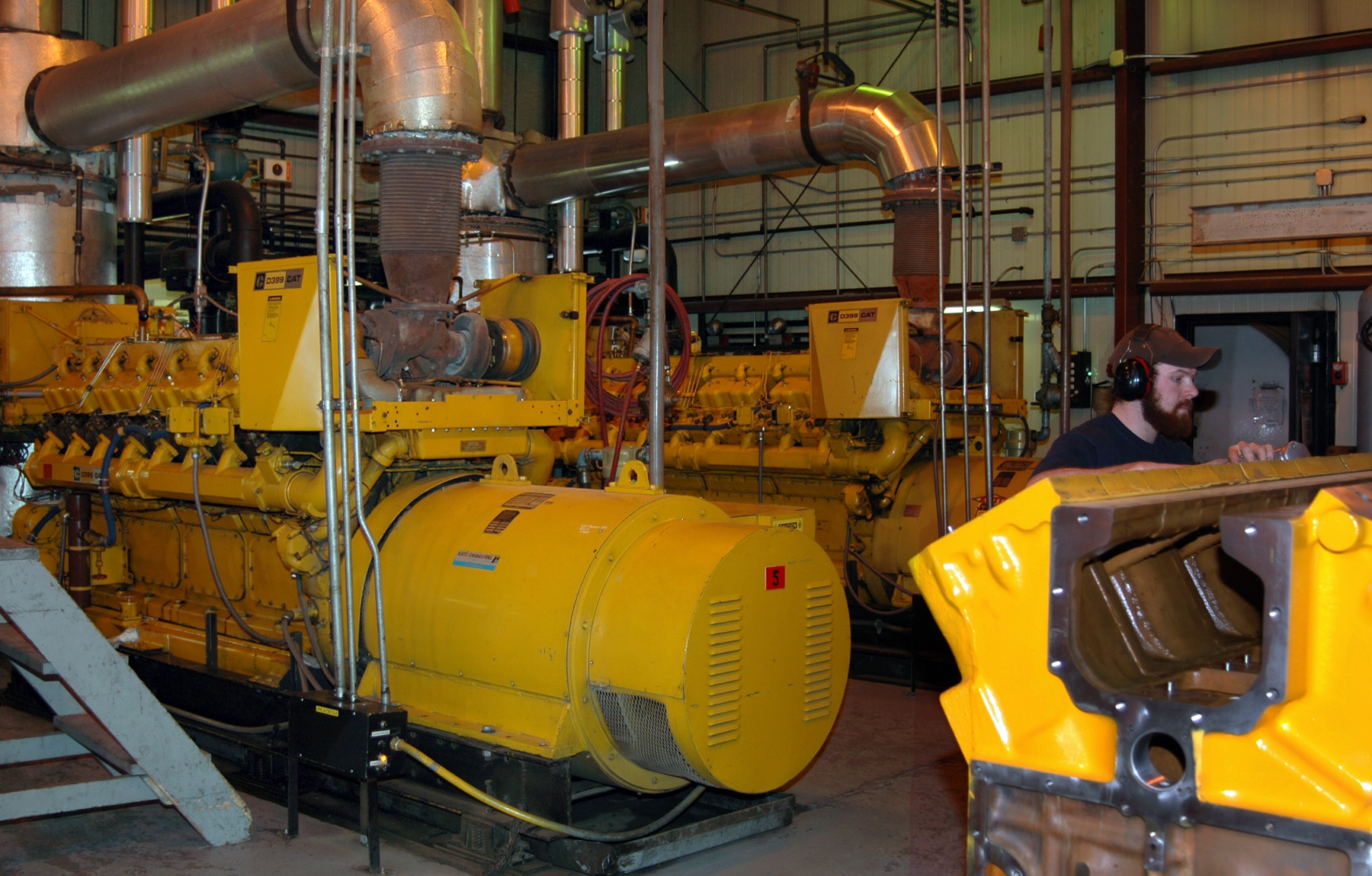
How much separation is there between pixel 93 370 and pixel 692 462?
3.71 m

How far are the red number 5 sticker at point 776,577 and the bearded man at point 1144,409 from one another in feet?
2.79

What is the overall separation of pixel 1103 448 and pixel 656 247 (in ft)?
5.73

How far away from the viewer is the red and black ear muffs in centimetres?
371

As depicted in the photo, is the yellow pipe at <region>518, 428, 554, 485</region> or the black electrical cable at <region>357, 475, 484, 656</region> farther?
the yellow pipe at <region>518, 428, 554, 485</region>

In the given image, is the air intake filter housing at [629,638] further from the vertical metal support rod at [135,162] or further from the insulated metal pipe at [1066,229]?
the vertical metal support rod at [135,162]

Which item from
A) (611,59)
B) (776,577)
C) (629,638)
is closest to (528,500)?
(629,638)

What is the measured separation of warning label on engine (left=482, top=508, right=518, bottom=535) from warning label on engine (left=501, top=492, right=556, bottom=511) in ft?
0.11

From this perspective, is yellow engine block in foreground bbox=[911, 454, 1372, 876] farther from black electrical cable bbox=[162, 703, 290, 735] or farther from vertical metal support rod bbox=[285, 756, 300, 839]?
black electrical cable bbox=[162, 703, 290, 735]

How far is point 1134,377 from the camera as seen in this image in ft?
12.2

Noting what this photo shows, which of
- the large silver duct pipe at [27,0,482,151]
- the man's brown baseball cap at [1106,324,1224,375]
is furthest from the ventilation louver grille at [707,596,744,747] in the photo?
the large silver duct pipe at [27,0,482,151]

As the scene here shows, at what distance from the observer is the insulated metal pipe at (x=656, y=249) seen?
4430 mm

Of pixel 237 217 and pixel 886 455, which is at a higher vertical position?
pixel 237 217

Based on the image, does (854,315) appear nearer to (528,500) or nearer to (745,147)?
(745,147)

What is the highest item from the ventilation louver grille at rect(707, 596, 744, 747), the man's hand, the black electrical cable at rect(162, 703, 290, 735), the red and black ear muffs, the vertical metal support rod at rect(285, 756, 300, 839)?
the red and black ear muffs
